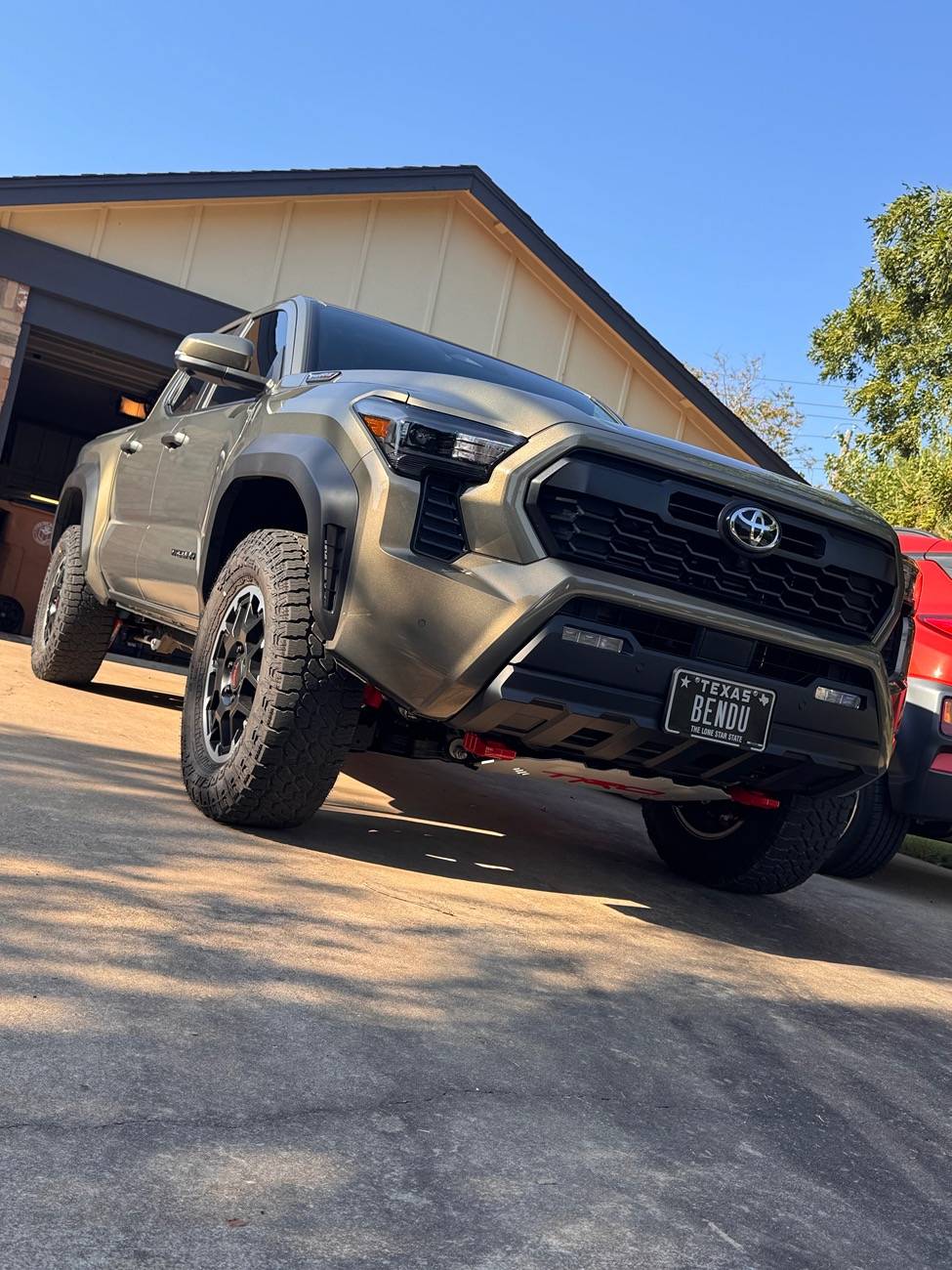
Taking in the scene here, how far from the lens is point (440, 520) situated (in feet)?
11.6

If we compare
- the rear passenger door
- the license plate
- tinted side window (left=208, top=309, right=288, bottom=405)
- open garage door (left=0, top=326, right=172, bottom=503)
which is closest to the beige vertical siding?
open garage door (left=0, top=326, right=172, bottom=503)

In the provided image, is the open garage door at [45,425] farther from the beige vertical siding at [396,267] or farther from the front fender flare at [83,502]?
the beige vertical siding at [396,267]

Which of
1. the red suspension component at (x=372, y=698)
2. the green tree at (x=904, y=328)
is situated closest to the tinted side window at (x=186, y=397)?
the red suspension component at (x=372, y=698)

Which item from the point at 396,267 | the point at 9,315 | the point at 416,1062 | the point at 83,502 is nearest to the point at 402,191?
the point at 396,267

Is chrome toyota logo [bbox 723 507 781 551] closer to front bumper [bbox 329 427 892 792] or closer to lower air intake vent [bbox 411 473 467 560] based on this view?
front bumper [bbox 329 427 892 792]

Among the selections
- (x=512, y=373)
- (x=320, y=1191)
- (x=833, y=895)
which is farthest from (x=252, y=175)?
(x=320, y=1191)

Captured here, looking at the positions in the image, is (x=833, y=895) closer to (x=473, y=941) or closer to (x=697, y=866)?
(x=697, y=866)

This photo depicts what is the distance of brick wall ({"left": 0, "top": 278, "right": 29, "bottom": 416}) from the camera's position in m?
10.5

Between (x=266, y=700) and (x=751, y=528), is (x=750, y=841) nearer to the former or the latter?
(x=751, y=528)

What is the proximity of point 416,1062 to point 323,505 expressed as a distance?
1.74 meters

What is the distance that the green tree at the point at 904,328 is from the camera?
907 inches

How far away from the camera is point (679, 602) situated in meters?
3.64

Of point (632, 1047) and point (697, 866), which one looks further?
point (697, 866)

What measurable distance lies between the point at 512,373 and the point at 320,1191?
13.4ft
